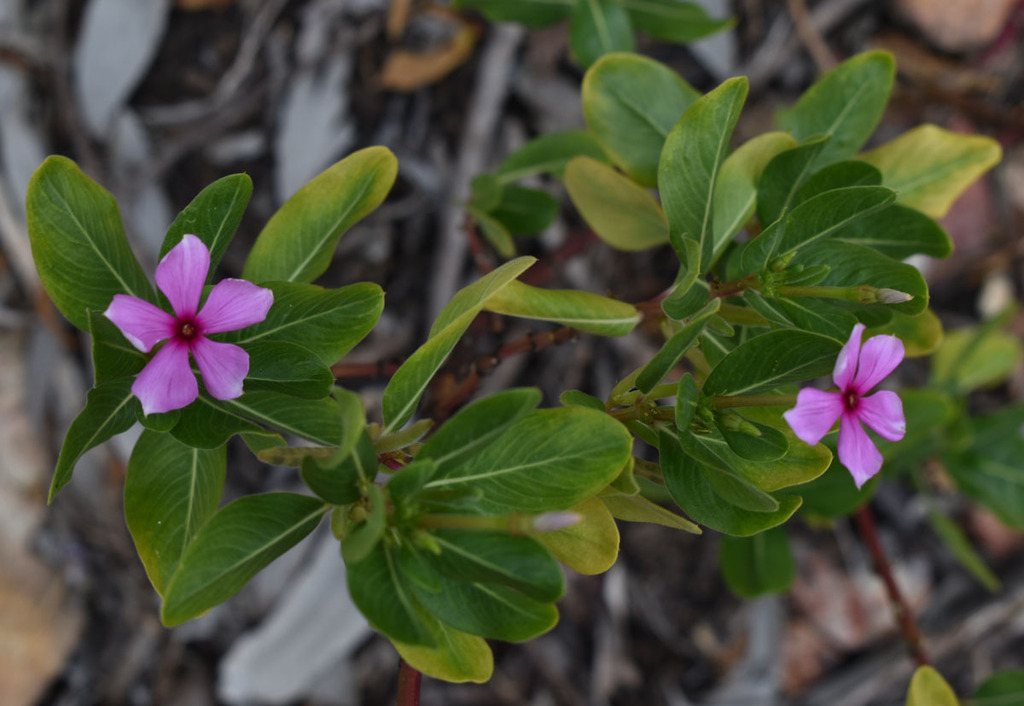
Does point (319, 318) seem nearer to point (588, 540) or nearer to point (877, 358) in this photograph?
point (588, 540)

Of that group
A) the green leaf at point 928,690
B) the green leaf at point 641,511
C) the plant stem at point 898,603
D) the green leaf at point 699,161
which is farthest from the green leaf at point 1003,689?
the green leaf at point 699,161

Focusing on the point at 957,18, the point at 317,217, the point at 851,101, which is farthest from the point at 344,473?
the point at 957,18

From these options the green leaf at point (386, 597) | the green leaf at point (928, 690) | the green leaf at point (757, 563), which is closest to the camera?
the green leaf at point (386, 597)

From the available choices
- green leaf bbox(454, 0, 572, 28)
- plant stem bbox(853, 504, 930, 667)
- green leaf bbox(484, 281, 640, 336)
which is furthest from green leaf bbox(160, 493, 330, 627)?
plant stem bbox(853, 504, 930, 667)

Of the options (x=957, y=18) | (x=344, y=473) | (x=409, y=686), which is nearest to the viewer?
(x=344, y=473)

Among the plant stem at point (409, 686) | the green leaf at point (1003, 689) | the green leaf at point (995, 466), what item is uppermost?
the plant stem at point (409, 686)

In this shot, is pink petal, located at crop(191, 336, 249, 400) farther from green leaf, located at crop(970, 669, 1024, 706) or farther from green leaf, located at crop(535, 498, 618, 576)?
green leaf, located at crop(970, 669, 1024, 706)

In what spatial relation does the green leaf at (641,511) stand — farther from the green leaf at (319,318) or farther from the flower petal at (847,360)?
the green leaf at (319,318)
